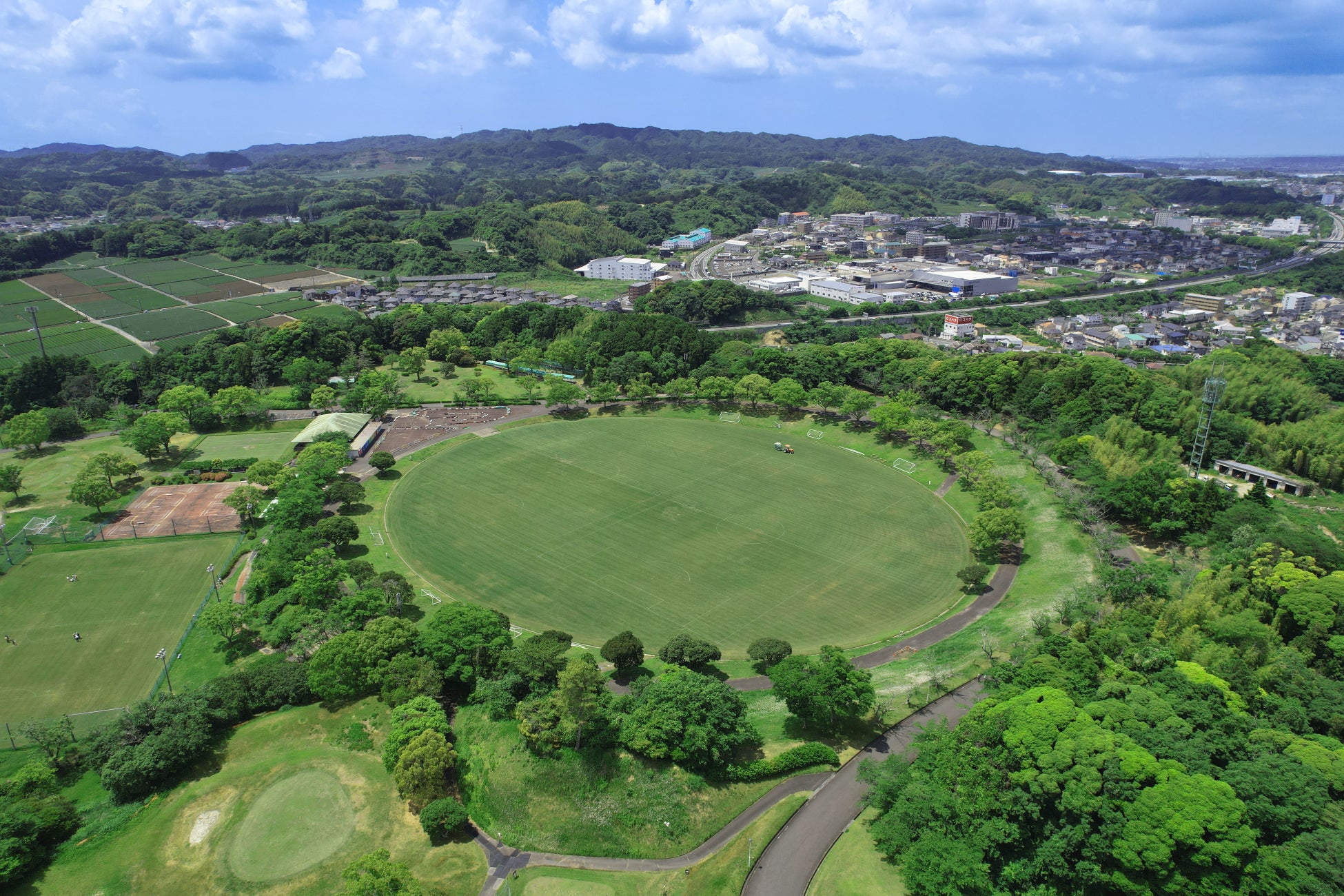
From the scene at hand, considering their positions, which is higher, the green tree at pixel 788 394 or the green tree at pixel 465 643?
the green tree at pixel 788 394

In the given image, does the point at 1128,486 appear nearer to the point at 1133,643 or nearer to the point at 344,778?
the point at 1133,643

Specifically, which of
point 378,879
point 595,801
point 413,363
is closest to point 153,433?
point 413,363

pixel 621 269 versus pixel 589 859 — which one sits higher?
pixel 621 269

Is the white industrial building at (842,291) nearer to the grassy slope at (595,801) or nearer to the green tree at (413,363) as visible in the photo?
the green tree at (413,363)

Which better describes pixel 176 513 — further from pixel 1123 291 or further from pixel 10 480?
pixel 1123 291

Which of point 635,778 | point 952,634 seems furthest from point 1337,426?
point 635,778

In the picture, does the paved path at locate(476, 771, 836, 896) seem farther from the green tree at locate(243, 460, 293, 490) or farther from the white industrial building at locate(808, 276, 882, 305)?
the white industrial building at locate(808, 276, 882, 305)

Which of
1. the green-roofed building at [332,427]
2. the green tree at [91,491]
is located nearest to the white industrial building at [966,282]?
the green-roofed building at [332,427]
